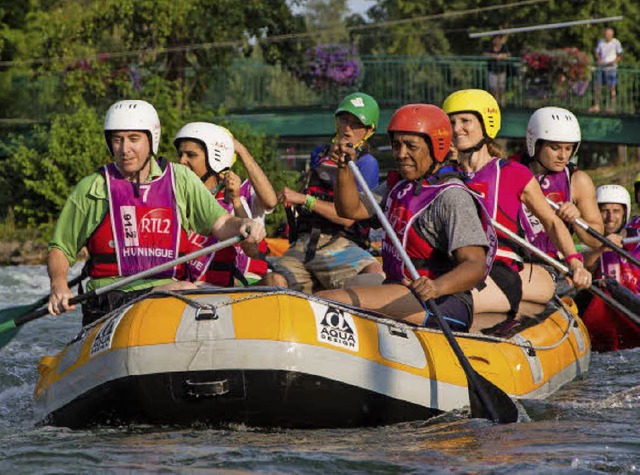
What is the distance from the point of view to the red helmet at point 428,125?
686 centimetres

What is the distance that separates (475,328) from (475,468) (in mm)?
2084

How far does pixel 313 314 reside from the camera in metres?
6.33

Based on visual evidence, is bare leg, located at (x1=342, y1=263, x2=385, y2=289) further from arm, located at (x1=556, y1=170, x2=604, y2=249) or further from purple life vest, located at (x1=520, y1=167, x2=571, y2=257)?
arm, located at (x1=556, y1=170, x2=604, y2=249)

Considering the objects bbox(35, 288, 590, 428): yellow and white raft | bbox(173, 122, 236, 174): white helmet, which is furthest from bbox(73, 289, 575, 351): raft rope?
bbox(173, 122, 236, 174): white helmet

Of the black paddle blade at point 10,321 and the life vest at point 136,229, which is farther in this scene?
the black paddle blade at point 10,321

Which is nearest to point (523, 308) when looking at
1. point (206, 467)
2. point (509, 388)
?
point (509, 388)

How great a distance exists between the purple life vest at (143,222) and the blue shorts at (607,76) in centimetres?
1806

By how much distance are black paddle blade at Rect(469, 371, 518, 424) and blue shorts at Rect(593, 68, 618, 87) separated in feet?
59.5

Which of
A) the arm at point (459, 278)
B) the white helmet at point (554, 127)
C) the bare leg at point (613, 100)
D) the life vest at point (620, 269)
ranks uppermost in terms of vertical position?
the bare leg at point (613, 100)

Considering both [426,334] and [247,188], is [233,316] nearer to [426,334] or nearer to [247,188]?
[426,334]

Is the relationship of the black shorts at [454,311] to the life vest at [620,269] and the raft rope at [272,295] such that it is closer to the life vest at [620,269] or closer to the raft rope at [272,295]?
the raft rope at [272,295]

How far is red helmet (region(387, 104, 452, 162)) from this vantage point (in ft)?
22.5

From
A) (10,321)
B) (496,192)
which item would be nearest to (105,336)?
(10,321)

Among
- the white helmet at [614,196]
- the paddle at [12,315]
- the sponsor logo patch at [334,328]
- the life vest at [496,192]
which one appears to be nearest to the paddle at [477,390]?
the sponsor logo patch at [334,328]
